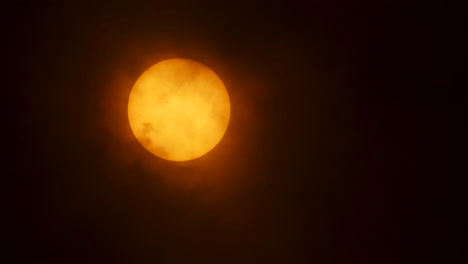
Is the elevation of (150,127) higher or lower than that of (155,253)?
higher

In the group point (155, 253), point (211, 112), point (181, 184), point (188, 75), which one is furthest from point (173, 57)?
point (155, 253)

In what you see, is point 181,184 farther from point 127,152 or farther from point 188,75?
point 188,75

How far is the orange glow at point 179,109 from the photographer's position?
2430 mm

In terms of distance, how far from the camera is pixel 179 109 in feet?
7.95

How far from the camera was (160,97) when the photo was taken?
245 centimetres

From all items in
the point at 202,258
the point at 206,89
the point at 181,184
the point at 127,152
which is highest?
the point at 206,89

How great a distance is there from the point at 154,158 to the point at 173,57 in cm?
79

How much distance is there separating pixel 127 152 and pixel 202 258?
1.04m

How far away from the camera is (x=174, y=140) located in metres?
2.47

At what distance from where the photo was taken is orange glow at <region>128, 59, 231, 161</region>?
2.43 m

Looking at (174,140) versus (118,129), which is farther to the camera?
(118,129)

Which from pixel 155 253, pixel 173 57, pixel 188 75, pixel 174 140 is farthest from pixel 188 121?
pixel 155 253

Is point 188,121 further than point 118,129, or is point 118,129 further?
point 118,129

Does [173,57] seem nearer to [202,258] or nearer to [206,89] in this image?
[206,89]
